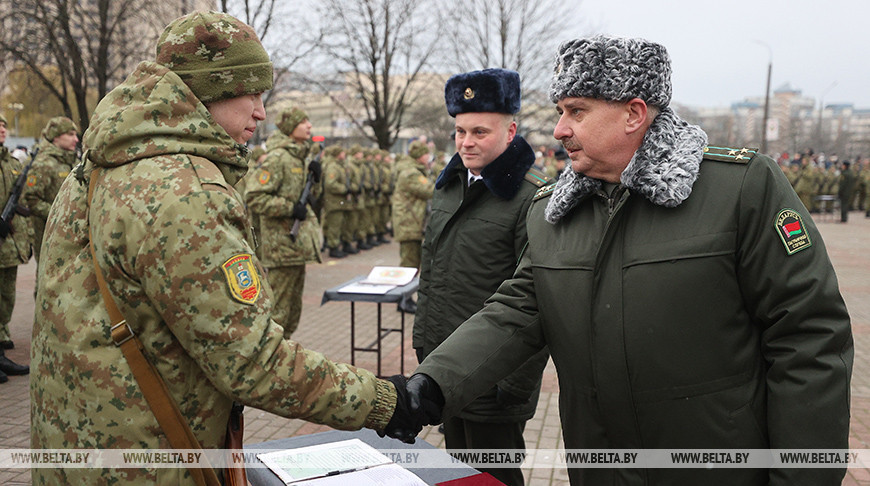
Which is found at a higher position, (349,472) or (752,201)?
(752,201)

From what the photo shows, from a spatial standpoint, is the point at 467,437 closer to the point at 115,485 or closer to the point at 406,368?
the point at 115,485

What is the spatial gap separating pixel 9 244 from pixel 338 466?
5.96 m

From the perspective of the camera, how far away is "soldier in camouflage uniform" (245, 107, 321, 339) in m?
6.79

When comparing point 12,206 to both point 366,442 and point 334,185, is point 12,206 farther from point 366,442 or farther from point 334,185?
point 334,185

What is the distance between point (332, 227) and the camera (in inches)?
583

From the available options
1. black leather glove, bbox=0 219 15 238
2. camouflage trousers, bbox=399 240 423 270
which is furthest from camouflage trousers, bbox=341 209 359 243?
black leather glove, bbox=0 219 15 238

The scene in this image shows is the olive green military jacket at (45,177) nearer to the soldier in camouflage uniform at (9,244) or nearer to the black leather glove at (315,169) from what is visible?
the soldier in camouflage uniform at (9,244)

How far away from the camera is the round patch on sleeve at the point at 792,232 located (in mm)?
1847

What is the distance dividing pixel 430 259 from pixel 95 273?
7.02ft

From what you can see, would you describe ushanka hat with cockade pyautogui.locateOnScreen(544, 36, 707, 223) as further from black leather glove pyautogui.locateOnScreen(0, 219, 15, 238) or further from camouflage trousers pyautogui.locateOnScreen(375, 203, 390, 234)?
camouflage trousers pyautogui.locateOnScreen(375, 203, 390, 234)

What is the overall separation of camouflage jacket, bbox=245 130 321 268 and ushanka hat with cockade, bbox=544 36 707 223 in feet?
16.5

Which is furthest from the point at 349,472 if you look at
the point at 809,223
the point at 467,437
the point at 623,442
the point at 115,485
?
the point at 809,223

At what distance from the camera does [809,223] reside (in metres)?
1.88

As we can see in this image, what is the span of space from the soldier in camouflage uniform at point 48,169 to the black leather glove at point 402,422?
6275 mm
